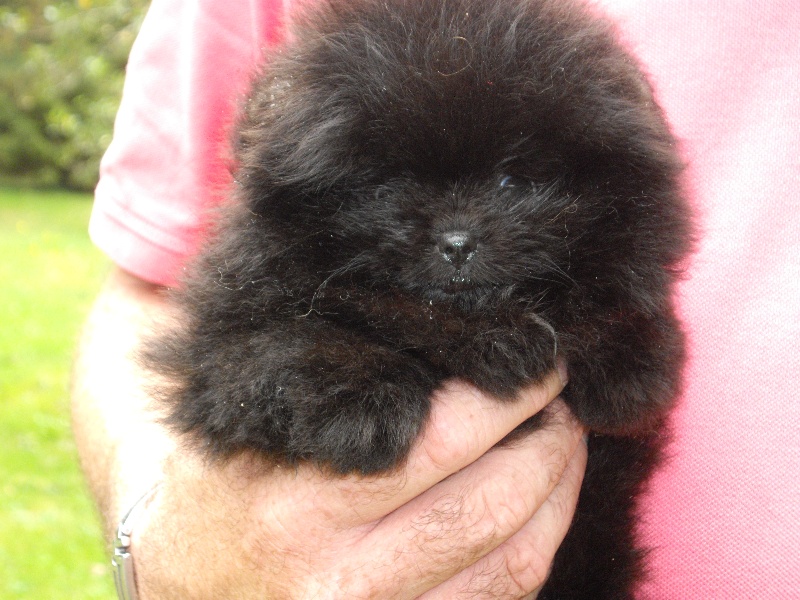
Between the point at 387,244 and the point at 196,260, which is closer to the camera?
the point at 387,244

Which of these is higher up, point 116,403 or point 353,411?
point 353,411

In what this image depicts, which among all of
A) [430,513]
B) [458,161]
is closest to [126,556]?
[430,513]

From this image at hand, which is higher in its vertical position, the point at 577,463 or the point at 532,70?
the point at 532,70

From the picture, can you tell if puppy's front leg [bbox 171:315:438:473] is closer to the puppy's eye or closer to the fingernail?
the fingernail

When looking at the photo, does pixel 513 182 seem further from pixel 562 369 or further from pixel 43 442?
pixel 43 442

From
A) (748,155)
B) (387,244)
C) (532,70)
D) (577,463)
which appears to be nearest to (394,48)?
(532,70)

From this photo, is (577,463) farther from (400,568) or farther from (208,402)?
(208,402)
